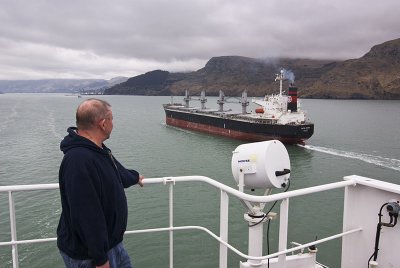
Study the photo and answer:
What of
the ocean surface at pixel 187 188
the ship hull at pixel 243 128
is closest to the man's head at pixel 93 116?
the ocean surface at pixel 187 188

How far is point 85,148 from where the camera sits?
2141 mm

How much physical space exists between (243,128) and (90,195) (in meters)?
31.3

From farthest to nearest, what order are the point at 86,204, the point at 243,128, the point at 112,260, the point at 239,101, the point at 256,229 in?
the point at 239,101, the point at 243,128, the point at 256,229, the point at 112,260, the point at 86,204

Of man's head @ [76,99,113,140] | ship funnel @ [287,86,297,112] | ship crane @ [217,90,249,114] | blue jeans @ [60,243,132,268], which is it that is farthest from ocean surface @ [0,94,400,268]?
man's head @ [76,99,113,140]

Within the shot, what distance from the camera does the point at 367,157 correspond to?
2534 cm

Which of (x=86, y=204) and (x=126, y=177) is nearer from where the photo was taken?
(x=86, y=204)

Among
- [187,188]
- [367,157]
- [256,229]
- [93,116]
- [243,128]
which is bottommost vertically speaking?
[187,188]

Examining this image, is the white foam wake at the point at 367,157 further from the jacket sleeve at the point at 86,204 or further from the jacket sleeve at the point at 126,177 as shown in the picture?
the jacket sleeve at the point at 86,204

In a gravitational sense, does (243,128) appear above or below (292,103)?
below

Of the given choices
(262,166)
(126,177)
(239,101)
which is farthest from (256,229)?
A: (239,101)

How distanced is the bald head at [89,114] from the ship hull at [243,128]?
28.3 m

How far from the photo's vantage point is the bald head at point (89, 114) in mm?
2230

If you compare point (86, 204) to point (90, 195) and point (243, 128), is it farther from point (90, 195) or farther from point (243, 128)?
point (243, 128)

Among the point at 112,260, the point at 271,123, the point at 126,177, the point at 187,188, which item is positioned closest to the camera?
the point at 112,260
